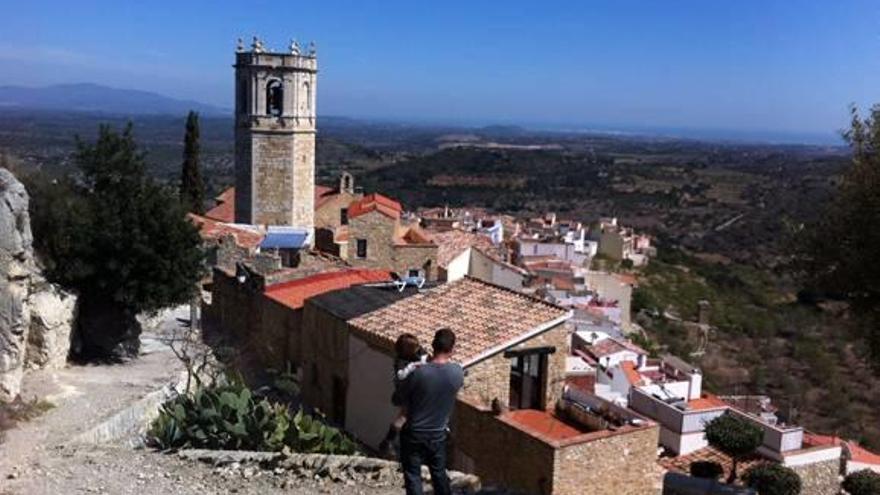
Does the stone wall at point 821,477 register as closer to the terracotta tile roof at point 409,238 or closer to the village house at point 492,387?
the village house at point 492,387

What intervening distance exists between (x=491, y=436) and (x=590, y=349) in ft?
39.8

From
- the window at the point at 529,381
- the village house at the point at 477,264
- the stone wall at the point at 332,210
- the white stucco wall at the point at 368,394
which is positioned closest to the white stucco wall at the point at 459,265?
the village house at the point at 477,264

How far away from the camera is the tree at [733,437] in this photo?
1761 centimetres

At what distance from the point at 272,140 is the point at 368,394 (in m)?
19.8

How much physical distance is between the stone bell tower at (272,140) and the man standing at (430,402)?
86.4 ft

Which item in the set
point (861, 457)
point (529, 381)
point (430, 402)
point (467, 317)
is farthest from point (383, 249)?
point (430, 402)

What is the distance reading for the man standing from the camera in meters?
6.60

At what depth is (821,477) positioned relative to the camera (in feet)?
66.4

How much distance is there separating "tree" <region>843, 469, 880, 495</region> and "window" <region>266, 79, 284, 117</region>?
22762 millimetres

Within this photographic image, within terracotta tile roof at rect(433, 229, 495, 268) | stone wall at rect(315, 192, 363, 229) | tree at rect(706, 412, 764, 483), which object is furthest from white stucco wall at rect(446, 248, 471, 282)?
tree at rect(706, 412, 764, 483)

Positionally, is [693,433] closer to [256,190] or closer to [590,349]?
[590,349]

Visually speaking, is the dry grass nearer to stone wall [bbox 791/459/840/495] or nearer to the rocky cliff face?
the rocky cliff face

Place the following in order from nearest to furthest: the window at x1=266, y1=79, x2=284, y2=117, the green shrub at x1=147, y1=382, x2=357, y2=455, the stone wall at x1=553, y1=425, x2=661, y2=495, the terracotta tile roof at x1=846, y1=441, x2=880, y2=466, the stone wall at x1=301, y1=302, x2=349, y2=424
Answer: the green shrub at x1=147, y1=382, x2=357, y2=455, the stone wall at x1=553, y1=425, x2=661, y2=495, the stone wall at x1=301, y1=302, x2=349, y2=424, the terracotta tile roof at x1=846, y1=441, x2=880, y2=466, the window at x1=266, y1=79, x2=284, y2=117

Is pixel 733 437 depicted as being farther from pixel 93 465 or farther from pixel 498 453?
pixel 93 465
